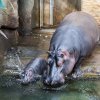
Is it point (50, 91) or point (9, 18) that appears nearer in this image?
point (50, 91)

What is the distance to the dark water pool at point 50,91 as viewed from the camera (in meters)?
6.17

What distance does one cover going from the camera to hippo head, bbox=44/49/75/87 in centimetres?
659

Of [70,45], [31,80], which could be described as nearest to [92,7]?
[70,45]

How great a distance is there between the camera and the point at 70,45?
24.1ft

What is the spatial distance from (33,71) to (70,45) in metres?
0.81

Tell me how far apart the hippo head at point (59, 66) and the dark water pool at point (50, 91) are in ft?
0.47

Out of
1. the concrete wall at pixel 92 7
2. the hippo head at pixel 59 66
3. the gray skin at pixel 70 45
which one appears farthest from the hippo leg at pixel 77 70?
the concrete wall at pixel 92 7

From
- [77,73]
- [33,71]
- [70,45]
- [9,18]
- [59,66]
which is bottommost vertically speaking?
[77,73]

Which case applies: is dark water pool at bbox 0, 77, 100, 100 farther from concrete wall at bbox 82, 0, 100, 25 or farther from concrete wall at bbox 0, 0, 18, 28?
concrete wall at bbox 82, 0, 100, 25

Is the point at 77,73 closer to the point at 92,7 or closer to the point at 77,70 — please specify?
the point at 77,70

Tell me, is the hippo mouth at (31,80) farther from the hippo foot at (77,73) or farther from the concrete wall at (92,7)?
the concrete wall at (92,7)

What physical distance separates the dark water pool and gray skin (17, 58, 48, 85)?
164 mm

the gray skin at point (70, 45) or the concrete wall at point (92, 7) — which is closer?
the gray skin at point (70, 45)

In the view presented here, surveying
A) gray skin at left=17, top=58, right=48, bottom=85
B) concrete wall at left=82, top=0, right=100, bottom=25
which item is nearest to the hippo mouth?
gray skin at left=17, top=58, right=48, bottom=85
